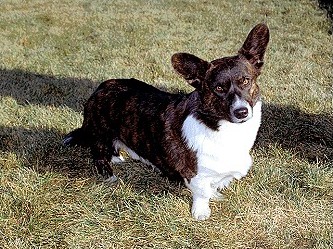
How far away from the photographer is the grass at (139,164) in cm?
305

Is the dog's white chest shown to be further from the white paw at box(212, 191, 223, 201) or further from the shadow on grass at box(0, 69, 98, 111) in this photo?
the shadow on grass at box(0, 69, 98, 111)

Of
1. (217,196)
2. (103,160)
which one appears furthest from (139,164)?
(217,196)

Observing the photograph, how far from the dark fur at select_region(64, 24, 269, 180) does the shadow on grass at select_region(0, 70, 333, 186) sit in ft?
0.53

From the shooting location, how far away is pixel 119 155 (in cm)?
400

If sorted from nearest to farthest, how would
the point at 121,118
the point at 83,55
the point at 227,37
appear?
1. the point at 121,118
2. the point at 83,55
3. the point at 227,37

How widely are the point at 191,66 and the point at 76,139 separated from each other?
156 centimetres

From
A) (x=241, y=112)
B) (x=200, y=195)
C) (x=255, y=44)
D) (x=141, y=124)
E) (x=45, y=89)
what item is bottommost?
(x=45, y=89)

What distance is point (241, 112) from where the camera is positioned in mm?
2703

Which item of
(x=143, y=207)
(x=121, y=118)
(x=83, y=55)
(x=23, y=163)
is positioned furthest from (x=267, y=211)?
(x=83, y=55)

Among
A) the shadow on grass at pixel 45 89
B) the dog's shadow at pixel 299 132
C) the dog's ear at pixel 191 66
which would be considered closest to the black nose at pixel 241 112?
the dog's ear at pixel 191 66

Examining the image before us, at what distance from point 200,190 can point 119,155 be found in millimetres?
1029

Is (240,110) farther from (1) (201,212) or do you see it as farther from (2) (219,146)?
(1) (201,212)

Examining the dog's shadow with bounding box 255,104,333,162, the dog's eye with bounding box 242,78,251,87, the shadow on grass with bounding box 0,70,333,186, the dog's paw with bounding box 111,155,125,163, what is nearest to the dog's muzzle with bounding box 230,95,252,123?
the dog's eye with bounding box 242,78,251,87

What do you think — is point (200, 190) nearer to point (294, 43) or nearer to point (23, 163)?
point (23, 163)
